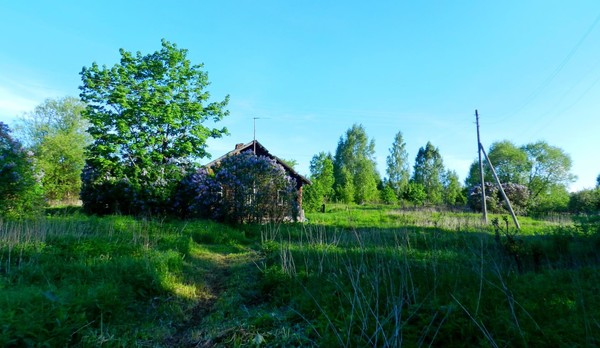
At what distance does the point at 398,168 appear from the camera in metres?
44.4

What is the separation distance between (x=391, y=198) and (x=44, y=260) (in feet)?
118

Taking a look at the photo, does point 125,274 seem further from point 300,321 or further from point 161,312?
point 300,321

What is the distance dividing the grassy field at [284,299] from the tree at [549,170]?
146ft

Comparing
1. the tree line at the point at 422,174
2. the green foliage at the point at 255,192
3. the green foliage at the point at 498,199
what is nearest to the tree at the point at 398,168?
the tree line at the point at 422,174

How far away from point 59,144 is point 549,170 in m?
58.9

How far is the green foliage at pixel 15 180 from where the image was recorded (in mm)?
9117

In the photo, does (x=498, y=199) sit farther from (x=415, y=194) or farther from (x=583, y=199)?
(x=415, y=194)

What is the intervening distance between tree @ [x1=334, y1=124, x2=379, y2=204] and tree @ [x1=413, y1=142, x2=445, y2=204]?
341 inches

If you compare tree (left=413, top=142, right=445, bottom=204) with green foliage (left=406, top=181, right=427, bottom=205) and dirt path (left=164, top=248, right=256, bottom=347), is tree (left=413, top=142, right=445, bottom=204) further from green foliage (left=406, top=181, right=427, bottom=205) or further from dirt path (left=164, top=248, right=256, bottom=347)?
dirt path (left=164, top=248, right=256, bottom=347)

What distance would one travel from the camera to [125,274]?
15.0ft

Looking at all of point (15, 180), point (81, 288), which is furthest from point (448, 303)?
point (15, 180)

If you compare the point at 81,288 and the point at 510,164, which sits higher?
the point at 510,164

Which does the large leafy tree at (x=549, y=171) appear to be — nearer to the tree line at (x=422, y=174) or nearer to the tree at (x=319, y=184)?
the tree line at (x=422, y=174)

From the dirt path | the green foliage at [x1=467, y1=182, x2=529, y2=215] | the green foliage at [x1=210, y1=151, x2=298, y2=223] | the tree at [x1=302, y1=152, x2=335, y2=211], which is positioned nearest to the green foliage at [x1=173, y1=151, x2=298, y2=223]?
the green foliage at [x1=210, y1=151, x2=298, y2=223]
